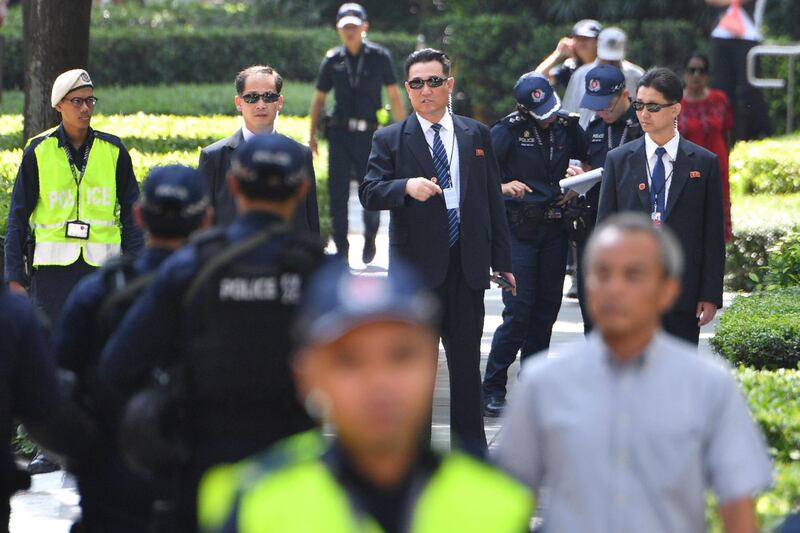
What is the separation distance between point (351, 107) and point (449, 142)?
6.01 meters

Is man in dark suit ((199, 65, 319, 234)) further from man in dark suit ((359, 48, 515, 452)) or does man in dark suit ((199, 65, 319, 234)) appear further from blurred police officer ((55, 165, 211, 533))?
blurred police officer ((55, 165, 211, 533))

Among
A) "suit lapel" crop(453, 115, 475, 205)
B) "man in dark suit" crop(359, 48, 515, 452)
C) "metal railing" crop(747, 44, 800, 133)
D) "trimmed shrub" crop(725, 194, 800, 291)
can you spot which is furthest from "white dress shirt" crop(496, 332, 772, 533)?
"metal railing" crop(747, 44, 800, 133)

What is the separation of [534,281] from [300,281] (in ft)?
16.0

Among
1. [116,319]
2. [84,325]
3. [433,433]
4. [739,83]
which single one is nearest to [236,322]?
[116,319]

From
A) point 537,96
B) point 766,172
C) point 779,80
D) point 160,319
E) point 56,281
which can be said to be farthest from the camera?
point 779,80

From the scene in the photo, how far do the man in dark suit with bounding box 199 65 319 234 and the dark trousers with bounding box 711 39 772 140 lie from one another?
11.3 metres

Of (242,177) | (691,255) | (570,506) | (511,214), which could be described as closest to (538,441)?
(570,506)

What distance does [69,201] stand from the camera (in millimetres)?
7727

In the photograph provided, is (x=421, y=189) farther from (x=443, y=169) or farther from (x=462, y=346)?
(x=462, y=346)

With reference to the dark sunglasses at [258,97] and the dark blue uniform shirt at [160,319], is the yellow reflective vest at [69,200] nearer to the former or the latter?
the dark sunglasses at [258,97]

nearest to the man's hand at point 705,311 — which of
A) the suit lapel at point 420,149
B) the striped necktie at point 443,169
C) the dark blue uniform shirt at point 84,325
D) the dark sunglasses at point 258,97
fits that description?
the striped necktie at point 443,169

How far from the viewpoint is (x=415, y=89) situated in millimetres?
7664

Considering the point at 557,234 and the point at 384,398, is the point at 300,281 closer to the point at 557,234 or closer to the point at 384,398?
the point at 384,398

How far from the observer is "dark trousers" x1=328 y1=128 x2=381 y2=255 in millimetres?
13281
